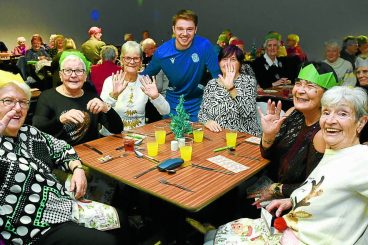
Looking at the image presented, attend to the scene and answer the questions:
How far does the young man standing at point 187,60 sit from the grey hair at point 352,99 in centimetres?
199

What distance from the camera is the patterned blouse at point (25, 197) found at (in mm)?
1783

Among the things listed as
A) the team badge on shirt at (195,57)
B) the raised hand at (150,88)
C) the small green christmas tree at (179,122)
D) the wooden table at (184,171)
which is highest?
the team badge on shirt at (195,57)

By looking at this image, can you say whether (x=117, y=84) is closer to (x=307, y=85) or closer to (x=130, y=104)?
(x=130, y=104)

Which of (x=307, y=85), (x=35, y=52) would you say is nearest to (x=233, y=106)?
(x=307, y=85)

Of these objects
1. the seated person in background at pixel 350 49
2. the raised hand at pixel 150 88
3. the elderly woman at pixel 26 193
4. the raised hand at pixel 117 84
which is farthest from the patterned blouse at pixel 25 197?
the seated person in background at pixel 350 49

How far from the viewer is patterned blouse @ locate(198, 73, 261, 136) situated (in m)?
3.10

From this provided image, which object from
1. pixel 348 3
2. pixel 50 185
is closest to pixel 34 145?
pixel 50 185

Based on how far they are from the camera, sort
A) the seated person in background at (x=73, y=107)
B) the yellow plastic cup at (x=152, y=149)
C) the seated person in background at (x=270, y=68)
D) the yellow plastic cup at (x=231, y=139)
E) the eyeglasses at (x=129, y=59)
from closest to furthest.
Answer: the yellow plastic cup at (x=152, y=149) < the yellow plastic cup at (x=231, y=139) < the seated person in background at (x=73, y=107) < the eyeglasses at (x=129, y=59) < the seated person in background at (x=270, y=68)

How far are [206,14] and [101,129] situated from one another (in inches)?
341

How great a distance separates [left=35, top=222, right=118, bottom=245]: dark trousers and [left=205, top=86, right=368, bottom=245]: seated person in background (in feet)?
2.03

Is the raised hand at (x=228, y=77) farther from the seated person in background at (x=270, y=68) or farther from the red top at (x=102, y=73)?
the seated person in background at (x=270, y=68)

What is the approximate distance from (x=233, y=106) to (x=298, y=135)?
0.87 metres

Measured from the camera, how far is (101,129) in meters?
3.47

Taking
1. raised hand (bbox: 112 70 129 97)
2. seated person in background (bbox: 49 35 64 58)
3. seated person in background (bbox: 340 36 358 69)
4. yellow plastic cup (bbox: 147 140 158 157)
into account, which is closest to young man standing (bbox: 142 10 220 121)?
raised hand (bbox: 112 70 129 97)
